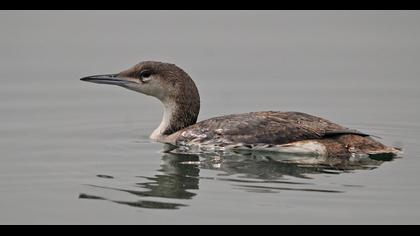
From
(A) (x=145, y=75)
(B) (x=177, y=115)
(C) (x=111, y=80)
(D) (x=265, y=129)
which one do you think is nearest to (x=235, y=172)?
(D) (x=265, y=129)

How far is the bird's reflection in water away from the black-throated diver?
0.12 m

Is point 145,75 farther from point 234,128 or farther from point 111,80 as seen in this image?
point 234,128

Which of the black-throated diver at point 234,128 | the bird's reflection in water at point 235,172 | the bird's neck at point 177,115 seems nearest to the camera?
the bird's reflection in water at point 235,172

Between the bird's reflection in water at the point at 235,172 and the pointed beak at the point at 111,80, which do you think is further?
the pointed beak at the point at 111,80

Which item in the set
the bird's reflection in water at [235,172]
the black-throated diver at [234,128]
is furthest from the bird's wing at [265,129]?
the bird's reflection in water at [235,172]

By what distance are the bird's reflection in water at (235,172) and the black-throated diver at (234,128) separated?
0.12 metres

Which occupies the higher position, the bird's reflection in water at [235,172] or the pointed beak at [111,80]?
the pointed beak at [111,80]

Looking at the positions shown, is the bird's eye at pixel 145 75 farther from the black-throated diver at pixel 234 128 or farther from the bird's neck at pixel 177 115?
the bird's neck at pixel 177 115

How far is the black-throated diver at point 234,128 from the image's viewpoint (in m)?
10.4

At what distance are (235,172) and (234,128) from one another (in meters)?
1.02

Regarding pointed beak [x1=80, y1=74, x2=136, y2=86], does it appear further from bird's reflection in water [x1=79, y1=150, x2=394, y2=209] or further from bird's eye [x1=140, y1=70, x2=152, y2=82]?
bird's reflection in water [x1=79, y1=150, x2=394, y2=209]

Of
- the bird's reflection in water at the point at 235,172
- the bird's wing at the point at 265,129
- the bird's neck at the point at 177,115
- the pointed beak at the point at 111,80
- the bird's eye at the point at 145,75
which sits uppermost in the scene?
the bird's eye at the point at 145,75

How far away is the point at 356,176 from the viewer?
9594mm

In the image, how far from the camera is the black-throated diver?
1037 cm
